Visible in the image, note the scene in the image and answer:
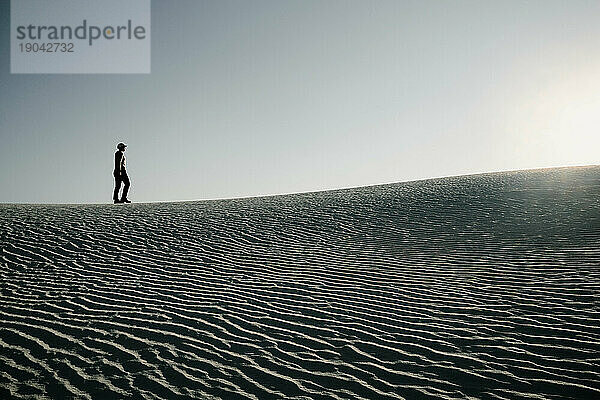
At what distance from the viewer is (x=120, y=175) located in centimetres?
1423

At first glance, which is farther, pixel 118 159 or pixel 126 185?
pixel 126 185

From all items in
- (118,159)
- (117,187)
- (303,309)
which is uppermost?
(118,159)

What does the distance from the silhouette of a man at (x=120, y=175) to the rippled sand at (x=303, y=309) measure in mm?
3155

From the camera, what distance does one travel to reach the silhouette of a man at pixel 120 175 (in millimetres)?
13609

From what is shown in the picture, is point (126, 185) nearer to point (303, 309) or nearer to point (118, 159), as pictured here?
point (118, 159)

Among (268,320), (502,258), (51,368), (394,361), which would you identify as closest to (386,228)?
(502,258)

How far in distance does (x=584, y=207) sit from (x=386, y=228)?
5.21m

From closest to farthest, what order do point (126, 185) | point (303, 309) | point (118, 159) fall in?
point (303, 309), point (118, 159), point (126, 185)

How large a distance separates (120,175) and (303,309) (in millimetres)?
10821

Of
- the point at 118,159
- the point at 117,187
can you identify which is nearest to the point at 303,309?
the point at 118,159

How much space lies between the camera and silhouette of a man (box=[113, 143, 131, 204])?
536 inches

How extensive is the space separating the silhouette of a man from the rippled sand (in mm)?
3155

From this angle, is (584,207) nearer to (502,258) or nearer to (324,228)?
(502,258)

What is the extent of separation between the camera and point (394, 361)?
3.82 meters
